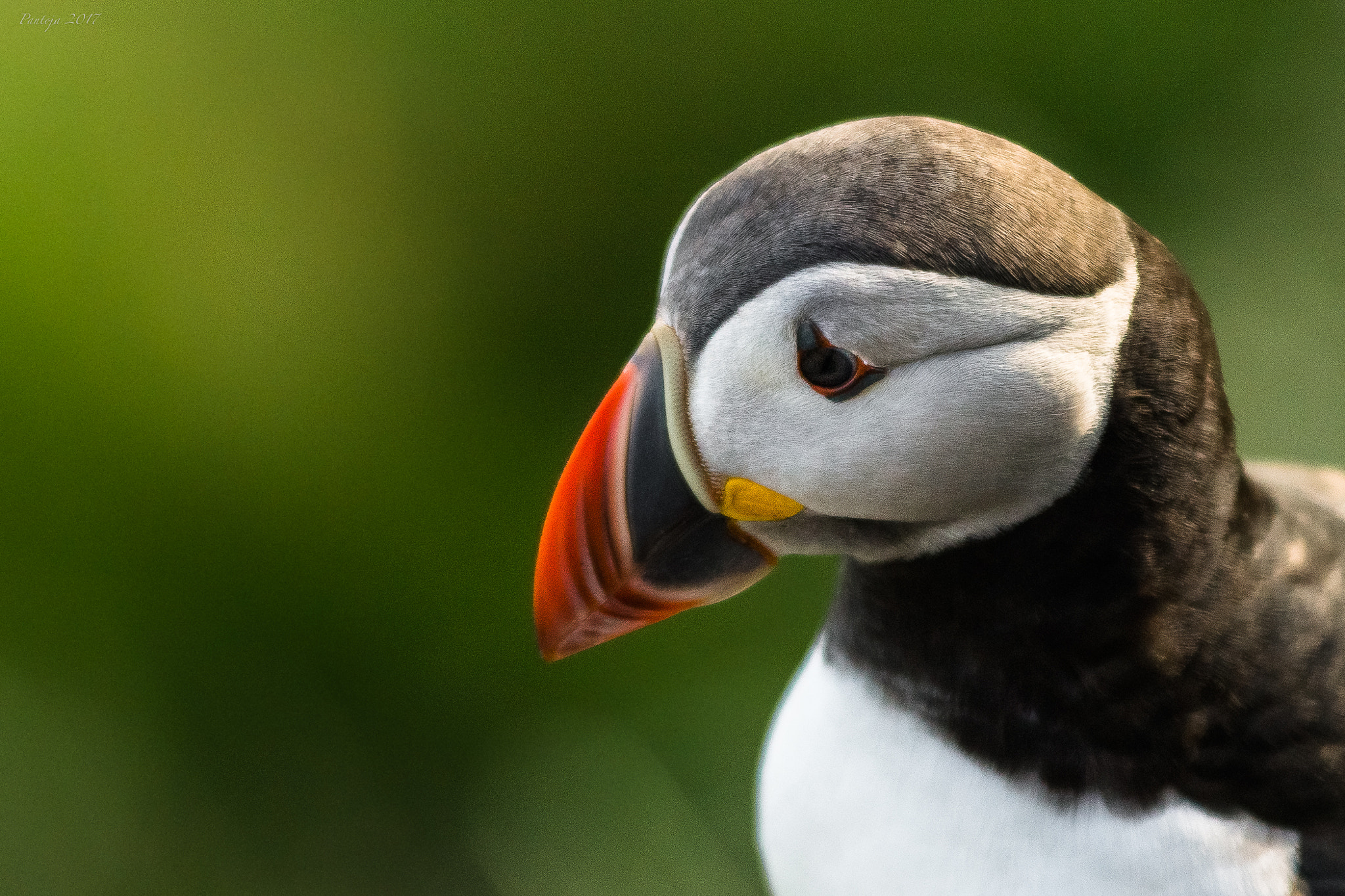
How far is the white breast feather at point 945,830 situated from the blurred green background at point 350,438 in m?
1.03

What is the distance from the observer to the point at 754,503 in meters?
0.96

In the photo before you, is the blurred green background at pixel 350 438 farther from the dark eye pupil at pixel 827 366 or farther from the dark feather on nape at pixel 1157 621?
the dark eye pupil at pixel 827 366

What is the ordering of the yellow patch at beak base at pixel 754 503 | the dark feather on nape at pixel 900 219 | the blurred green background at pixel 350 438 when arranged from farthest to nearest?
the blurred green background at pixel 350 438 → the yellow patch at beak base at pixel 754 503 → the dark feather on nape at pixel 900 219

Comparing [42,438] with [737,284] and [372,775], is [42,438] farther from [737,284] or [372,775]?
[737,284]

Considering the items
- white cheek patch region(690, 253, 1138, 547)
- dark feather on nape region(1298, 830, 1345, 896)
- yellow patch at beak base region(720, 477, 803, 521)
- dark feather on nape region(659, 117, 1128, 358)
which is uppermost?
dark feather on nape region(659, 117, 1128, 358)

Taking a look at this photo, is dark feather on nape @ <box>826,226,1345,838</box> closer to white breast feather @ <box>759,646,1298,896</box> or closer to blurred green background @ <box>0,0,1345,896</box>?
white breast feather @ <box>759,646,1298,896</box>

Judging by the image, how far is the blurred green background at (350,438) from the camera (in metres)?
2.04

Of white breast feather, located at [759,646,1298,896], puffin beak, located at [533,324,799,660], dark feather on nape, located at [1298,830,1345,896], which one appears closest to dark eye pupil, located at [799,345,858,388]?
puffin beak, located at [533,324,799,660]

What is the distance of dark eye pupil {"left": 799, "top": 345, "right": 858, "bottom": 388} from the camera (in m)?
0.85

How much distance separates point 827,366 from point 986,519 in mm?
196

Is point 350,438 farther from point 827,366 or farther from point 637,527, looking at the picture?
point 827,366

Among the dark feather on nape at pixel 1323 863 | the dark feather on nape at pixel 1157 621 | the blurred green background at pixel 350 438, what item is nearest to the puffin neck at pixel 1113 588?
the dark feather on nape at pixel 1157 621

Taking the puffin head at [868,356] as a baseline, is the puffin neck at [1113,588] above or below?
below

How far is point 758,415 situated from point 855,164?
204 mm
